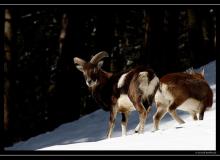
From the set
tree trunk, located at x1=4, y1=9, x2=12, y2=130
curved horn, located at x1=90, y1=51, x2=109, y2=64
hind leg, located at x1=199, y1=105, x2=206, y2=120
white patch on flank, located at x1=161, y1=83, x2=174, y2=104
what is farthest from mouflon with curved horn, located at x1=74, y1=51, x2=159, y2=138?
tree trunk, located at x1=4, y1=9, x2=12, y2=130

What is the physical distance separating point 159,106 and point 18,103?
30.7 feet

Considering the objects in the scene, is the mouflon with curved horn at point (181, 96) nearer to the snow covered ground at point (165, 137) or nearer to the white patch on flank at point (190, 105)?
the white patch on flank at point (190, 105)

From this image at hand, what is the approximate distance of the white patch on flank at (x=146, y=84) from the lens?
1138 cm

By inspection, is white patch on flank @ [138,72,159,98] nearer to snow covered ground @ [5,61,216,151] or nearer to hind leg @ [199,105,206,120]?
snow covered ground @ [5,61,216,151]

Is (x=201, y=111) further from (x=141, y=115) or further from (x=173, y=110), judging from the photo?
(x=141, y=115)

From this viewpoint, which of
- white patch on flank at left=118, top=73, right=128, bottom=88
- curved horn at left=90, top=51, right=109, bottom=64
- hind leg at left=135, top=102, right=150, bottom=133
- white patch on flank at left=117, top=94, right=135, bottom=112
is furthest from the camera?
curved horn at left=90, top=51, right=109, bottom=64

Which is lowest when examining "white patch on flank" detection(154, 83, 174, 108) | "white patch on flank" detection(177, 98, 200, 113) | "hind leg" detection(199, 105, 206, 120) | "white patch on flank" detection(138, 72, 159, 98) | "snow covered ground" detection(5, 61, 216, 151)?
"snow covered ground" detection(5, 61, 216, 151)

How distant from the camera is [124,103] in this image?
39.1 ft

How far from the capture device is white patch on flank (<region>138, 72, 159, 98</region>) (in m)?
11.4

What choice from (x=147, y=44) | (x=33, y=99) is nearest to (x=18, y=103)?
(x=33, y=99)

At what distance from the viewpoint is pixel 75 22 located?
1577cm

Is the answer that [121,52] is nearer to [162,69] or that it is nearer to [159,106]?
[162,69]

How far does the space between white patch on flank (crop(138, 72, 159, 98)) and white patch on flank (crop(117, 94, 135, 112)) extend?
380 millimetres

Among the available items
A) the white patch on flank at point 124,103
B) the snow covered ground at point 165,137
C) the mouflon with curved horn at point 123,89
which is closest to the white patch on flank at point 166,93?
the mouflon with curved horn at point 123,89
